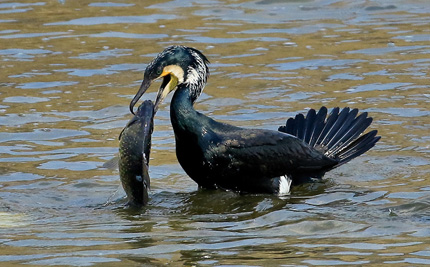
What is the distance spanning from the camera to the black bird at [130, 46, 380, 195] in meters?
7.47

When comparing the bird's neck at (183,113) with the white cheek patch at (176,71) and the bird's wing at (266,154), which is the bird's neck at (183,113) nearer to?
the white cheek patch at (176,71)

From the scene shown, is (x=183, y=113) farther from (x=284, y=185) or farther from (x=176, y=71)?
(x=284, y=185)

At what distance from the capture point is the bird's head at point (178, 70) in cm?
752

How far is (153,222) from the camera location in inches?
268

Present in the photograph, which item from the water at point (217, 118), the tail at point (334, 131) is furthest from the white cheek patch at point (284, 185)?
the tail at point (334, 131)

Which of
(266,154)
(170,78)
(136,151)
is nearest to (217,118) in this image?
(170,78)

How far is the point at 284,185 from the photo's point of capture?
7703mm

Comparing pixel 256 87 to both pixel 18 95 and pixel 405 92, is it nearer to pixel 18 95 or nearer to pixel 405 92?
pixel 405 92

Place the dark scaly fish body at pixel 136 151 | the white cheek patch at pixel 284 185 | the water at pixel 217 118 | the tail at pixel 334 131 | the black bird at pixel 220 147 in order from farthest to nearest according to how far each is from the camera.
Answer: the tail at pixel 334 131 < the white cheek patch at pixel 284 185 < the black bird at pixel 220 147 < the dark scaly fish body at pixel 136 151 < the water at pixel 217 118

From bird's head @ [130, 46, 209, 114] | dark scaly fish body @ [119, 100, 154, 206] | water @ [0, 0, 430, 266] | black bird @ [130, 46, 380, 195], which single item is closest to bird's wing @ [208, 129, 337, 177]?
black bird @ [130, 46, 380, 195]

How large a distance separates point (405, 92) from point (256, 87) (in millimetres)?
1514

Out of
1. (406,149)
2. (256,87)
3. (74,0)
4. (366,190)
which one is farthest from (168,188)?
(74,0)

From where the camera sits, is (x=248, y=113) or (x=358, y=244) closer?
(x=358, y=244)

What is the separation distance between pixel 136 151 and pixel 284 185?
131 cm
